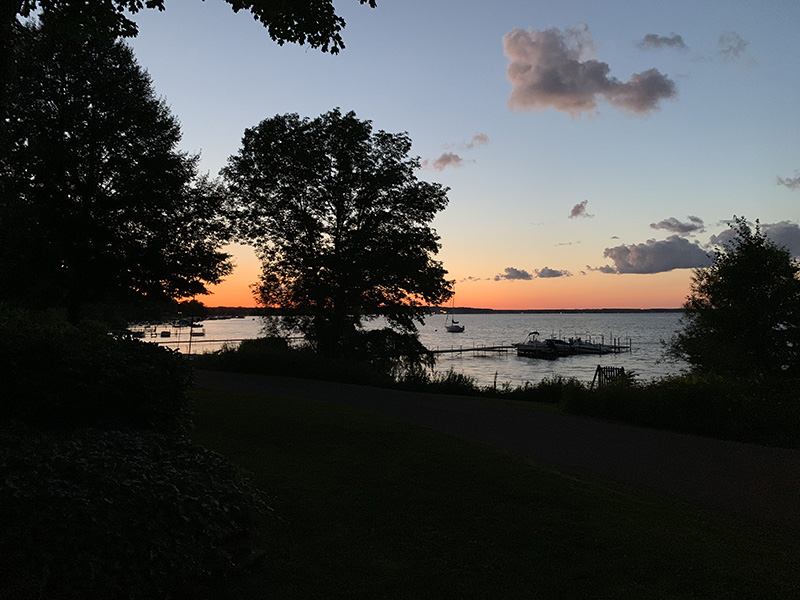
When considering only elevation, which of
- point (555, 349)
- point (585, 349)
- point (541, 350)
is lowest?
point (541, 350)

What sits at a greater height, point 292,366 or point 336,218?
point 336,218

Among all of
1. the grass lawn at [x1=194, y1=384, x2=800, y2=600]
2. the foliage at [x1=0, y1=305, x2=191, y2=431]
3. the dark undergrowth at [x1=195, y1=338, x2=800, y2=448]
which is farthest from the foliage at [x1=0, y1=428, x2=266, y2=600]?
the dark undergrowth at [x1=195, y1=338, x2=800, y2=448]

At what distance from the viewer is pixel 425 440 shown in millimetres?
10844

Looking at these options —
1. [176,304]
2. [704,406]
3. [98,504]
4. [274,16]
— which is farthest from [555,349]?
[98,504]

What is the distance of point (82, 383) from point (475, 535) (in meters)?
5.31

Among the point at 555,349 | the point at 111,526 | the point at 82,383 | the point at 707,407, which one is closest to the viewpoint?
the point at 111,526

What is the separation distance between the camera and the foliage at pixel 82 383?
710 centimetres

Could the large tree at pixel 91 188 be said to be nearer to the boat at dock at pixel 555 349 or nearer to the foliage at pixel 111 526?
the foliage at pixel 111 526

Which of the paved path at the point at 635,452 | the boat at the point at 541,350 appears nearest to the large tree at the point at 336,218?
the paved path at the point at 635,452

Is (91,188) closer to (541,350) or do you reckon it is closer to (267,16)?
(267,16)

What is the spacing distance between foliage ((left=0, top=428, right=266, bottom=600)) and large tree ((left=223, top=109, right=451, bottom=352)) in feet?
79.9

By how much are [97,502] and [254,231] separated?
1058 inches

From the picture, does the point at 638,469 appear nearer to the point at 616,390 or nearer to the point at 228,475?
the point at 616,390

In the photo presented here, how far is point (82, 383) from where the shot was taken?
7.31 meters
